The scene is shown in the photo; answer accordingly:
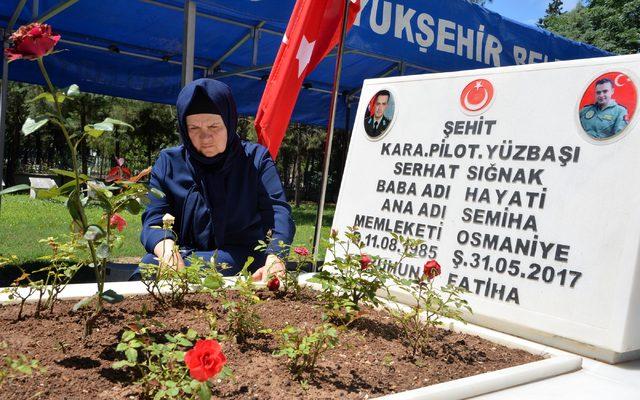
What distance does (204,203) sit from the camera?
235 cm

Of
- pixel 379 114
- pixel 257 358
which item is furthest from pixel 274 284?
pixel 379 114

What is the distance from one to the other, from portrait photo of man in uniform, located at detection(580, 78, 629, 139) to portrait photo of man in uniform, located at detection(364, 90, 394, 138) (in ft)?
2.59

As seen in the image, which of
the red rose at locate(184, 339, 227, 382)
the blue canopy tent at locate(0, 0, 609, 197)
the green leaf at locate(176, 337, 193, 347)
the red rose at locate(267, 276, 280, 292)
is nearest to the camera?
the red rose at locate(184, 339, 227, 382)

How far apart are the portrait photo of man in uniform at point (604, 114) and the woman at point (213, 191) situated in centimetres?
121

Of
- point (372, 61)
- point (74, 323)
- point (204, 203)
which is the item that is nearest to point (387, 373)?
point (74, 323)

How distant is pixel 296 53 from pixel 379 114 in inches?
44.2

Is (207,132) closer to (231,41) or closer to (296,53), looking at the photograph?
(296,53)

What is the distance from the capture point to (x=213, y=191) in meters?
2.38

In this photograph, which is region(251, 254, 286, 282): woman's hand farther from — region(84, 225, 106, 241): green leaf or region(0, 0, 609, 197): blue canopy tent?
region(0, 0, 609, 197): blue canopy tent

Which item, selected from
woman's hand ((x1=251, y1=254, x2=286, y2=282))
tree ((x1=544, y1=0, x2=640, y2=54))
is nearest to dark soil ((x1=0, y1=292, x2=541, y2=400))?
woman's hand ((x1=251, y1=254, x2=286, y2=282))

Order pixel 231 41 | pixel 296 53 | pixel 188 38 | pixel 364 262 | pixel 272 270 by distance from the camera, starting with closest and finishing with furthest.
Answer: pixel 364 262
pixel 272 270
pixel 296 53
pixel 188 38
pixel 231 41

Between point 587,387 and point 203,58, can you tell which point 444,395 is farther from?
point 203,58

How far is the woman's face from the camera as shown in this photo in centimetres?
233

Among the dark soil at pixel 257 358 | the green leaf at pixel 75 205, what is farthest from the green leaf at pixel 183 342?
the green leaf at pixel 75 205
